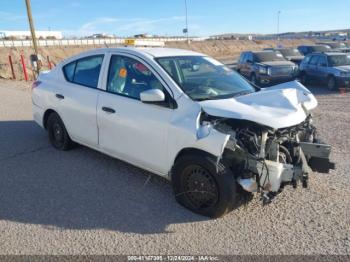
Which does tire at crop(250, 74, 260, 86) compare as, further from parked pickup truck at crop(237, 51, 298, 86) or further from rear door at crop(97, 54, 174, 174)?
rear door at crop(97, 54, 174, 174)

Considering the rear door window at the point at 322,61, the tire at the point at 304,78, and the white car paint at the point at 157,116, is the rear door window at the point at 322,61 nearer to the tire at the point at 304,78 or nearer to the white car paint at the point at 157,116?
the tire at the point at 304,78

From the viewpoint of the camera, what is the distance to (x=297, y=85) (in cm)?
452

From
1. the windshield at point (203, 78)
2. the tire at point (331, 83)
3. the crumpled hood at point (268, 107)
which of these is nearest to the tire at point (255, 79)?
the tire at point (331, 83)

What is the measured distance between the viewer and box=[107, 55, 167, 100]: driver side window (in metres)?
4.10

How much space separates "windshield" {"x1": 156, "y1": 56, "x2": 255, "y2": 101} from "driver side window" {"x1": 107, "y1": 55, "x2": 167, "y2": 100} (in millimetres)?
220

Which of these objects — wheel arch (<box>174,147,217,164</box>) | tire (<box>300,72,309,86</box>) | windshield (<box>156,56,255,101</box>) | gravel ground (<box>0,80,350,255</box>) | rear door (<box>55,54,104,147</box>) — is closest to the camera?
gravel ground (<box>0,80,350,255</box>)

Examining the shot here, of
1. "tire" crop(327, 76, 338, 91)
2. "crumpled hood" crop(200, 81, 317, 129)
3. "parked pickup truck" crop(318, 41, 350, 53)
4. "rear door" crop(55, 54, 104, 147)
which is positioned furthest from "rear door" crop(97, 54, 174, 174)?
"parked pickup truck" crop(318, 41, 350, 53)

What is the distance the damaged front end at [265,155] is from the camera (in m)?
3.35

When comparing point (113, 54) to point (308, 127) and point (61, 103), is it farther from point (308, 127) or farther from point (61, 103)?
point (308, 127)

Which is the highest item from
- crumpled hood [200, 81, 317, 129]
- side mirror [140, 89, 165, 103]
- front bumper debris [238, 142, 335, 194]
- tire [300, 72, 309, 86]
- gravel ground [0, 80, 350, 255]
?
side mirror [140, 89, 165, 103]

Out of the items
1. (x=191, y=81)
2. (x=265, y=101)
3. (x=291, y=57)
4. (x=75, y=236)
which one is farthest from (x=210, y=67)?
(x=291, y=57)

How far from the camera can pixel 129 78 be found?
4.33 metres

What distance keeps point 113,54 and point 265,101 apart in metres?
2.18

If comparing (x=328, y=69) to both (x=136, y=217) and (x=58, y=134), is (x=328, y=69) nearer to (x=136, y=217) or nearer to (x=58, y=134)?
(x=58, y=134)
